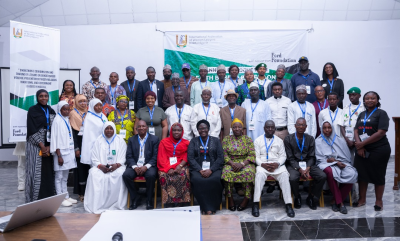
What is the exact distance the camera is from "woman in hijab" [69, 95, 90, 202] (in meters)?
5.35

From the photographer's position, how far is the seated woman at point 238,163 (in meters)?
4.67

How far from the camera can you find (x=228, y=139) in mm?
5016

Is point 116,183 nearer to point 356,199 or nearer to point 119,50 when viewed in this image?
point 356,199

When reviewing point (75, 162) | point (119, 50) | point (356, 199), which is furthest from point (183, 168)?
point (119, 50)

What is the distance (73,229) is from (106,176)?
3.59 metres

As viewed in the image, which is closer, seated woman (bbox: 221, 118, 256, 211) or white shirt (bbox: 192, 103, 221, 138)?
seated woman (bbox: 221, 118, 256, 211)

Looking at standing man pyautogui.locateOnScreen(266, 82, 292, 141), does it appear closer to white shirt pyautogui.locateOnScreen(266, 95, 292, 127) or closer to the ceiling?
white shirt pyautogui.locateOnScreen(266, 95, 292, 127)

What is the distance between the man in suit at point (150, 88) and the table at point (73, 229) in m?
4.77

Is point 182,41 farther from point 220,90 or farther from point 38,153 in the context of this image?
point 38,153

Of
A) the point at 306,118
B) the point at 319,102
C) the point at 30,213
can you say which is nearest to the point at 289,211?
the point at 306,118

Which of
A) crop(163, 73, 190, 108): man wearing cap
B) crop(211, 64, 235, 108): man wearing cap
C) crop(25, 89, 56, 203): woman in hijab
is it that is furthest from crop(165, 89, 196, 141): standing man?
crop(25, 89, 56, 203): woman in hijab

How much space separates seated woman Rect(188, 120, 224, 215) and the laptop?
3244 mm

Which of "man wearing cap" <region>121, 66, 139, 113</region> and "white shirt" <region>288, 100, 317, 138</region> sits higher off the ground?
"man wearing cap" <region>121, 66, 139, 113</region>

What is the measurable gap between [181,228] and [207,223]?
0.29 metres
